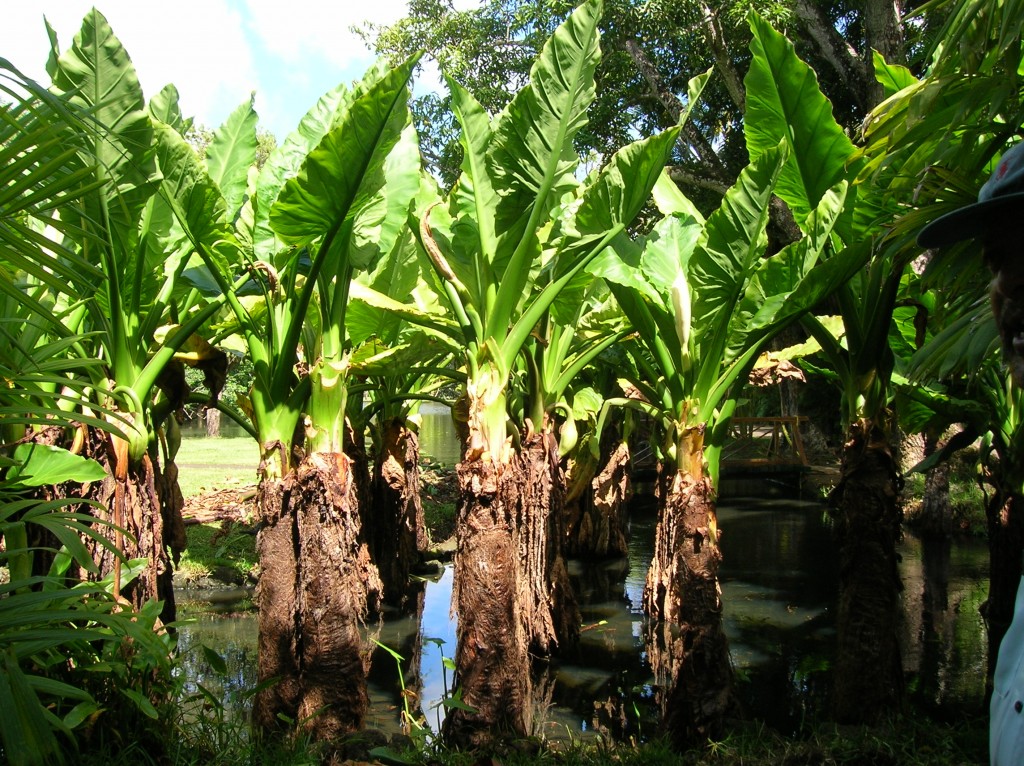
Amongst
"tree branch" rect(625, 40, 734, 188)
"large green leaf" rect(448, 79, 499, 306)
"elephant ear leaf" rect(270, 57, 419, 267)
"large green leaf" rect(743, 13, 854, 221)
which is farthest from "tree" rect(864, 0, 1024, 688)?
"tree branch" rect(625, 40, 734, 188)

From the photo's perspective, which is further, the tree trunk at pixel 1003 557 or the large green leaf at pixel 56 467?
the tree trunk at pixel 1003 557

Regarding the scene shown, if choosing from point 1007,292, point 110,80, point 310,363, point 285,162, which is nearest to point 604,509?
point 310,363

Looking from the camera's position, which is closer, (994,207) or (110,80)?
(994,207)

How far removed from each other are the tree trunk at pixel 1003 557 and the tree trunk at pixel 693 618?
248 centimetres

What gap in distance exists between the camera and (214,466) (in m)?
14.3

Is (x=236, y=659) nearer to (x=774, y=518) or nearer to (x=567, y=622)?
(x=567, y=622)

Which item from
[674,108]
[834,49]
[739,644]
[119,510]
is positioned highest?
[834,49]

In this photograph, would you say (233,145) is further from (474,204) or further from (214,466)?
(214,466)

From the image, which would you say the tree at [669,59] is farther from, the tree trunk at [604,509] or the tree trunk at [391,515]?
the tree trunk at [391,515]

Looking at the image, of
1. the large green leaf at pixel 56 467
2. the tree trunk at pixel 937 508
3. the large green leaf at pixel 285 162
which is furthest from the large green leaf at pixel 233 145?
the tree trunk at pixel 937 508

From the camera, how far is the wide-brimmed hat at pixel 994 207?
50.2 inches

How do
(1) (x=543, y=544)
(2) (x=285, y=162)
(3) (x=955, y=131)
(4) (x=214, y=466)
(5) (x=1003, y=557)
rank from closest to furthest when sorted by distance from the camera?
(3) (x=955, y=131)
(2) (x=285, y=162)
(1) (x=543, y=544)
(5) (x=1003, y=557)
(4) (x=214, y=466)

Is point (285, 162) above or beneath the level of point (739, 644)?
above

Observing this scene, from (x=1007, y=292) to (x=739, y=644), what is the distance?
5299mm
